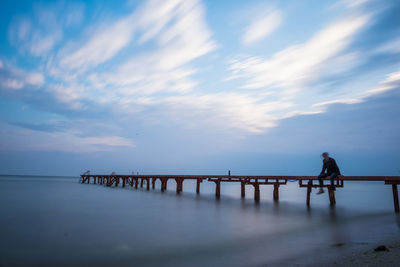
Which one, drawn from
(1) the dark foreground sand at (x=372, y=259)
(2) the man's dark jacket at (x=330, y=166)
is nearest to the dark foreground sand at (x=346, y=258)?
(1) the dark foreground sand at (x=372, y=259)

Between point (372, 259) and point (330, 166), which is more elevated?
point (330, 166)

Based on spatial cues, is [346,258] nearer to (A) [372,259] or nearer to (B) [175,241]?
(A) [372,259]

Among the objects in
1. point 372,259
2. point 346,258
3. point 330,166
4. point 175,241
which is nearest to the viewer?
point 372,259

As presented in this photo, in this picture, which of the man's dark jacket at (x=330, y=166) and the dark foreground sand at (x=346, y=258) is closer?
the dark foreground sand at (x=346, y=258)

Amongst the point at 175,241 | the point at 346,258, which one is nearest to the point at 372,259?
the point at 346,258

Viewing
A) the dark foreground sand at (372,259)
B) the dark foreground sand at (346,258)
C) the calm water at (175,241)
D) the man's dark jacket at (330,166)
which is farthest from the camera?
the man's dark jacket at (330,166)

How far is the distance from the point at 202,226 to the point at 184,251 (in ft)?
13.6

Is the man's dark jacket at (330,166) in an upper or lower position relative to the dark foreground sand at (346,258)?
upper

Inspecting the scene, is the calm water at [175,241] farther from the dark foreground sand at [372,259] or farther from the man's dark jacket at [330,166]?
the man's dark jacket at [330,166]

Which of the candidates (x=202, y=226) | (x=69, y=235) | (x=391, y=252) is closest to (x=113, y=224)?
(x=69, y=235)

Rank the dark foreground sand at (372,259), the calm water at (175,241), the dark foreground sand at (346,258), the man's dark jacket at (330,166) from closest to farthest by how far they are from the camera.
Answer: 1. the dark foreground sand at (372,259)
2. the dark foreground sand at (346,258)
3. the calm water at (175,241)
4. the man's dark jacket at (330,166)

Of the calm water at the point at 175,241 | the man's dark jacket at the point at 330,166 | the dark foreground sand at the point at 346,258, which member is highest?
the man's dark jacket at the point at 330,166

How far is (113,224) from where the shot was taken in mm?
11656

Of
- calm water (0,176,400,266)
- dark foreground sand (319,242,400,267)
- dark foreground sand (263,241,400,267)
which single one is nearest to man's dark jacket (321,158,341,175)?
calm water (0,176,400,266)
